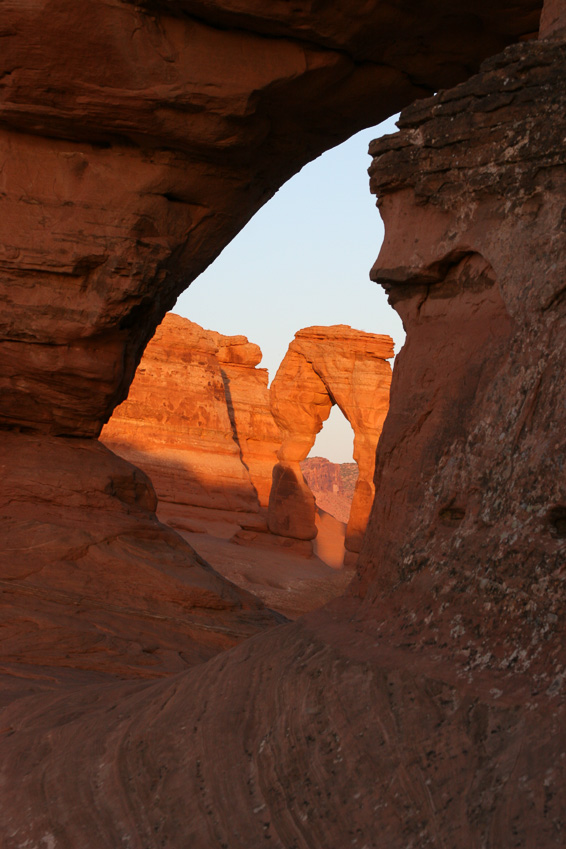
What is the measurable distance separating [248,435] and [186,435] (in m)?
3.32

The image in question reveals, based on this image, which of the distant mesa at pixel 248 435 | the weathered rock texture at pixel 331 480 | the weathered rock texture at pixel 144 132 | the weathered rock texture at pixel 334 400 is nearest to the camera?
the weathered rock texture at pixel 144 132

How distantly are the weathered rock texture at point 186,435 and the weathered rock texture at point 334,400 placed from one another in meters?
1.72

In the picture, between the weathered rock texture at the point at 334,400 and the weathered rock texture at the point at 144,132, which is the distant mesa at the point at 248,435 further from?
the weathered rock texture at the point at 144,132

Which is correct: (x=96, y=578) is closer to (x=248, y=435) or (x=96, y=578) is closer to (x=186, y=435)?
(x=186, y=435)

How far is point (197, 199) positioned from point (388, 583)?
4316mm

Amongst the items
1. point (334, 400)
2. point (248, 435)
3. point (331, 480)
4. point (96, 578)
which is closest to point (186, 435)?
point (248, 435)

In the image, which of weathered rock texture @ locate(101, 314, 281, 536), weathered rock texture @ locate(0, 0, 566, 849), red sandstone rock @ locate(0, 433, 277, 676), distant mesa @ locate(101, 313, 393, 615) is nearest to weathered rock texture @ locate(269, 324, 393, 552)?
distant mesa @ locate(101, 313, 393, 615)

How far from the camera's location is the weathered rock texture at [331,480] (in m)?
44.8

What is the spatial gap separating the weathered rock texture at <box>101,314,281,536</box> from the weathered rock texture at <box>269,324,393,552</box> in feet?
5.63

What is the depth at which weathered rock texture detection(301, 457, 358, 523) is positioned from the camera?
4479cm

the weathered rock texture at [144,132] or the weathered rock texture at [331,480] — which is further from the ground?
the weathered rock texture at [144,132]

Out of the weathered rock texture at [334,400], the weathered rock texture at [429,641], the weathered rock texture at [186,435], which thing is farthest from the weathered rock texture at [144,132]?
the weathered rock texture at [186,435]

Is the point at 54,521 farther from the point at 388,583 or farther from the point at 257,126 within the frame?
the point at 388,583

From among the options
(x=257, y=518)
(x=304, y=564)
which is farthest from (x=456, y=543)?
(x=257, y=518)
